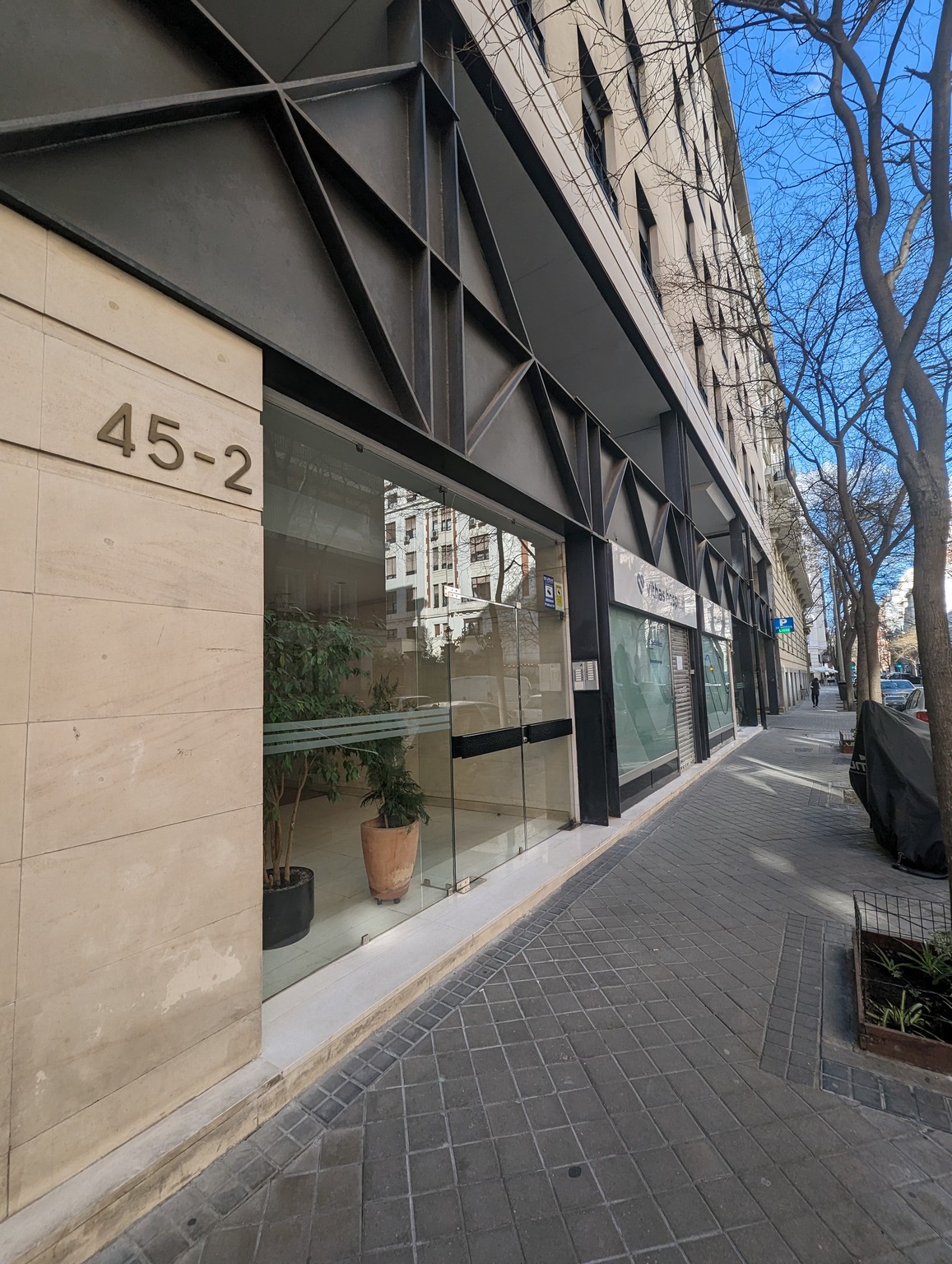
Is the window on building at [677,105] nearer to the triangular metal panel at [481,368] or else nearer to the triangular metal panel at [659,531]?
the triangular metal panel at [481,368]

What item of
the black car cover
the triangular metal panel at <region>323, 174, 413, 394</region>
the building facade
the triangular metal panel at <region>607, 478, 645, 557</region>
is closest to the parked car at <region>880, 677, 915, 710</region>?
the triangular metal panel at <region>607, 478, 645, 557</region>

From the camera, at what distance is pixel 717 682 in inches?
576

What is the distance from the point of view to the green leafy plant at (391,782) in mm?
4340

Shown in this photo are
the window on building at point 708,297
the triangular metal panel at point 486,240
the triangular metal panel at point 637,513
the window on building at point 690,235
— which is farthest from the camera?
the window on building at point 690,235

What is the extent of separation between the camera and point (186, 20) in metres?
2.64

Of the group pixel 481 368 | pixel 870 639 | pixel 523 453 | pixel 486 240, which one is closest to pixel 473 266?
pixel 486 240

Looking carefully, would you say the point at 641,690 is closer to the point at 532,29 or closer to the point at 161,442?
the point at 161,442

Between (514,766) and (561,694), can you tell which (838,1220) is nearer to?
(514,766)

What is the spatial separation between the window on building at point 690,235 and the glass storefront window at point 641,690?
9777 mm

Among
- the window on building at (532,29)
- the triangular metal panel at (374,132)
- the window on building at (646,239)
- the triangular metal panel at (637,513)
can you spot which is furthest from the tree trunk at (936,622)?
the window on building at (646,239)

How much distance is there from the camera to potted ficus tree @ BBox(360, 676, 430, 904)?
437 cm

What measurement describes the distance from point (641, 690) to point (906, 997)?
5.81 m

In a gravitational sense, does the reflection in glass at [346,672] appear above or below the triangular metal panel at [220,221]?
below

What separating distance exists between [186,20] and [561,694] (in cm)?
630
